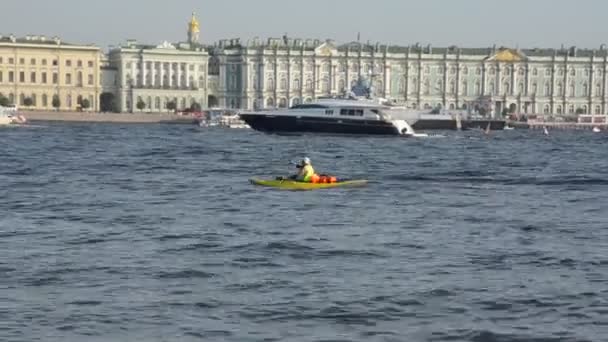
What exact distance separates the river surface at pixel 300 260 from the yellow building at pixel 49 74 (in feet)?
395

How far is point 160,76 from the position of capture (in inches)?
6831

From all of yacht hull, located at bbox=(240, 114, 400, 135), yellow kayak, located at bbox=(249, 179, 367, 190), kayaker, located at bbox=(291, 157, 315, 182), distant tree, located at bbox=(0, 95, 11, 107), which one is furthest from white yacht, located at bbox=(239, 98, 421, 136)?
distant tree, located at bbox=(0, 95, 11, 107)

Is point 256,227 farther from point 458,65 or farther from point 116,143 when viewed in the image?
point 458,65

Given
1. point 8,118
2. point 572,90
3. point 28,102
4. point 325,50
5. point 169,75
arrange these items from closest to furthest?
point 8,118 → point 28,102 → point 169,75 → point 325,50 → point 572,90

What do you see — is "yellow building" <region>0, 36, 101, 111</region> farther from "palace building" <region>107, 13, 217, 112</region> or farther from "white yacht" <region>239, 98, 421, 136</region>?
"white yacht" <region>239, 98, 421, 136</region>

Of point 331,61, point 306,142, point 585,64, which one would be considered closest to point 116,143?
point 306,142

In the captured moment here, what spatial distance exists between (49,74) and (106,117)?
16661 mm

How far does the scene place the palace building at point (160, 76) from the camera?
557 ft

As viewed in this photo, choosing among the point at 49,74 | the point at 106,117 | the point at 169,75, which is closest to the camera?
the point at 106,117

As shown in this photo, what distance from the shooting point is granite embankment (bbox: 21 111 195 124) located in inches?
5886

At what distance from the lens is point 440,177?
4706 cm

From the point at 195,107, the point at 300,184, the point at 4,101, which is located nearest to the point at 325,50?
the point at 195,107

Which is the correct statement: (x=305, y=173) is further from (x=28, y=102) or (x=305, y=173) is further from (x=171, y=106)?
(x=171, y=106)

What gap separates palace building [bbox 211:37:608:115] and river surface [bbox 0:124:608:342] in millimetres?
128854
